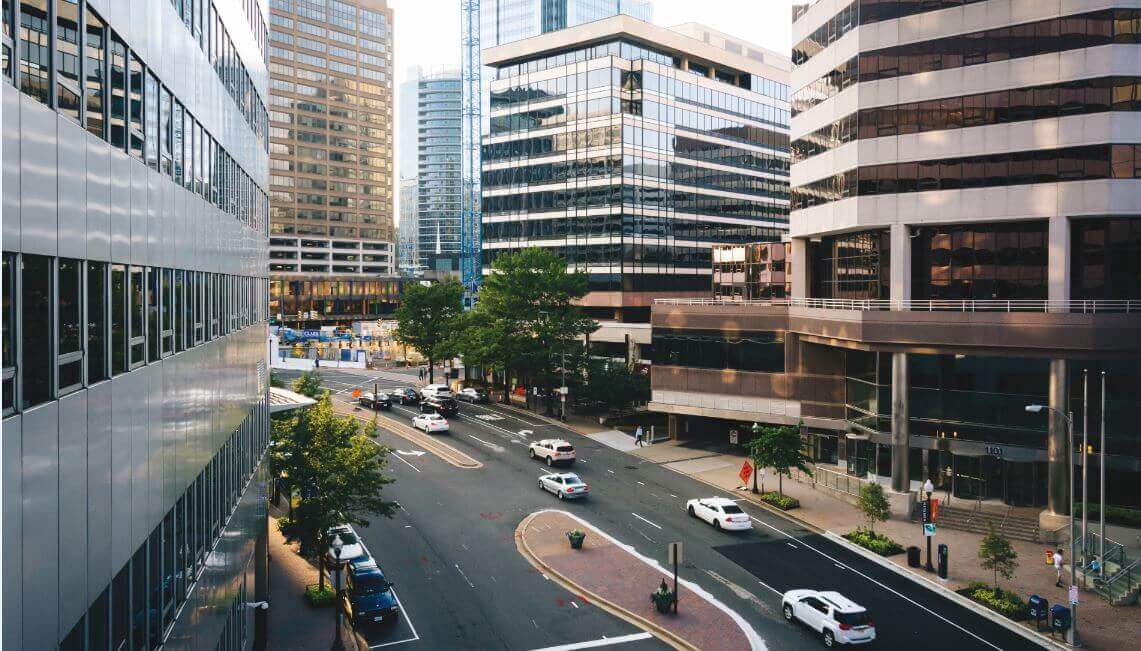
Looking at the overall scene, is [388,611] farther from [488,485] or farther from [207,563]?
[488,485]

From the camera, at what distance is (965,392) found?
145 feet

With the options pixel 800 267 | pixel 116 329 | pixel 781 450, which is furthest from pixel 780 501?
pixel 116 329

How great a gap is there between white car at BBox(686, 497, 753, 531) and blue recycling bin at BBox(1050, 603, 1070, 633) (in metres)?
14.0

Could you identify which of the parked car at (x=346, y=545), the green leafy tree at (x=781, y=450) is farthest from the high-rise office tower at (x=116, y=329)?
the green leafy tree at (x=781, y=450)

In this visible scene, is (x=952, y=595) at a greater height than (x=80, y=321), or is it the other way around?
(x=80, y=321)

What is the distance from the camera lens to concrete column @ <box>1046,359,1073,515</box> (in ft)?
131

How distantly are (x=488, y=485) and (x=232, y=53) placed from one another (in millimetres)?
30973

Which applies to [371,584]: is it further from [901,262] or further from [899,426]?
[901,262]

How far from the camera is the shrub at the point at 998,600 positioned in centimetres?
3011

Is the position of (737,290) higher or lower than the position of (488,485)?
higher

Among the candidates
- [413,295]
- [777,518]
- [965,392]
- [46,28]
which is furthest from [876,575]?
[413,295]

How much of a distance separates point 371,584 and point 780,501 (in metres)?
23.7

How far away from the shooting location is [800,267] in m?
58.7

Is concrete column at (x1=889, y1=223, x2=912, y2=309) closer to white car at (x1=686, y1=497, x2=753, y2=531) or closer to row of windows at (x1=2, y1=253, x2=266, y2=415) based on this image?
white car at (x1=686, y1=497, x2=753, y2=531)
